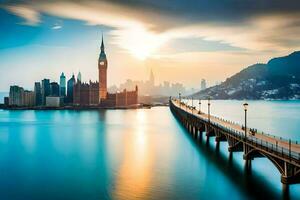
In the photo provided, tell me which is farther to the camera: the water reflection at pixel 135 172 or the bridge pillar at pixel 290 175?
the water reflection at pixel 135 172

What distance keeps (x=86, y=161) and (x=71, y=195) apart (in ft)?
73.6

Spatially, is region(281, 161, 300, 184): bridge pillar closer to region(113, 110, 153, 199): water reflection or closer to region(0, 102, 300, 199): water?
region(0, 102, 300, 199): water

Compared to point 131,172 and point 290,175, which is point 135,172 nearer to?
point 131,172

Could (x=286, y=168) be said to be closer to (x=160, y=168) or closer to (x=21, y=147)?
(x=160, y=168)

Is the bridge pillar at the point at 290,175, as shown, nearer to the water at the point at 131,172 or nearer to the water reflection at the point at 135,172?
the water at the point at 131,172

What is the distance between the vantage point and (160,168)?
60.8m

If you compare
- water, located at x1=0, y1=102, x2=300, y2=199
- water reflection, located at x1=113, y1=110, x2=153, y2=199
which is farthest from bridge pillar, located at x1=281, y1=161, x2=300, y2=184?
water reflection, located at x1=113, y1=110, x2=153, y2=199

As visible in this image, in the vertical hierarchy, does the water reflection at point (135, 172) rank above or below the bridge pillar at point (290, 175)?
below

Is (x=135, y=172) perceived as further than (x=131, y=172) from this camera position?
No

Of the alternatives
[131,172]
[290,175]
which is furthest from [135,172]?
[290,175]

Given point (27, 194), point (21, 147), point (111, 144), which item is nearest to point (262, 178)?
point (27, 194)

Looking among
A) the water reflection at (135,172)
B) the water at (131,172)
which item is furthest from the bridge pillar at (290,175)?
the water reflection at (135,172)

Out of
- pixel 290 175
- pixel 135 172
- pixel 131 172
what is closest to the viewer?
pixel 290 175

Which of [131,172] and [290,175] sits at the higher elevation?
[290,175]
